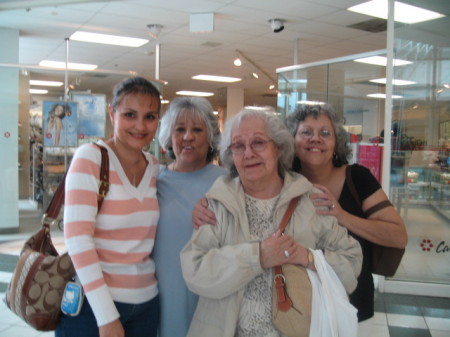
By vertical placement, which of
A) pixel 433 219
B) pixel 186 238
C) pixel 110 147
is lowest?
pixel 433 219

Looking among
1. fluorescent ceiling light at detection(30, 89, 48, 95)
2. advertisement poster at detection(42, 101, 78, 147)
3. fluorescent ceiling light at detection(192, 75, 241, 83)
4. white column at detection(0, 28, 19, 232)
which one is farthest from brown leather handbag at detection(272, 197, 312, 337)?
fluorescent ceiling light at detection(30, 89, 48, 95)

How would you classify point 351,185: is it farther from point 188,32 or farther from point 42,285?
point 188,32

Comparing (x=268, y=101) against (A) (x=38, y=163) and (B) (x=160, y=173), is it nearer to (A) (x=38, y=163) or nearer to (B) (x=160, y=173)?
(A) (x=38, y=163)

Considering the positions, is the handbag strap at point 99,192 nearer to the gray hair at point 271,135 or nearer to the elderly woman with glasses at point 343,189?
the gray hair at point 271,135

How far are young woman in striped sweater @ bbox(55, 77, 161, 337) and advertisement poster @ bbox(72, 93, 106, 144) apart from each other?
17.7 ft

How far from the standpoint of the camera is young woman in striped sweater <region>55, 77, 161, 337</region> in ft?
4.46

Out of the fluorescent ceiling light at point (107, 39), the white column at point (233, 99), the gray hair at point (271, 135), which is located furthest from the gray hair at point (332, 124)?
the white column at point (233, 99)

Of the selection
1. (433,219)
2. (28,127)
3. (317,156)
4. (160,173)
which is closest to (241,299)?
(317,156)

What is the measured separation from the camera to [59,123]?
666 centimetres

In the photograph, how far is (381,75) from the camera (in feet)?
19.5

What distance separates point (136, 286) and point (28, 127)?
24.4 ft

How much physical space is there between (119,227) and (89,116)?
5682mm

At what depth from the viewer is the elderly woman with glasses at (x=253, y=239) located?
1276 millimetres

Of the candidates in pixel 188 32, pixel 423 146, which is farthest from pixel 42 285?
pixel 188 32
